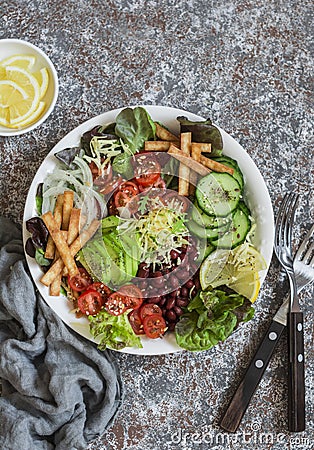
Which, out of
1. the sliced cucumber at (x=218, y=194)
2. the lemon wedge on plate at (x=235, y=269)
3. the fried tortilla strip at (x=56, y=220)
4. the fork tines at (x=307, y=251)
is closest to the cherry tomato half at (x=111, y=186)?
the fried tortilla strip at (x=56, y=220)

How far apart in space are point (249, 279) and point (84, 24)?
0.95 meters

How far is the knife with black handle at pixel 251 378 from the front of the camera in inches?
75.7

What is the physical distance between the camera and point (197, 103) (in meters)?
2.05

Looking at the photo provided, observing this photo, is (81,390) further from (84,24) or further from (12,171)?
(84,24)

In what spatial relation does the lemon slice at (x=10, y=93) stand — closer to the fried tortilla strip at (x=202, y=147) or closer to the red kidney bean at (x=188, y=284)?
the fried tortilla strip at (x=202, y=147)

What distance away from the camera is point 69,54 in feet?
6.81

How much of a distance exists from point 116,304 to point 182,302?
0.60 feet

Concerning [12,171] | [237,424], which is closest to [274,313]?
[237,424]

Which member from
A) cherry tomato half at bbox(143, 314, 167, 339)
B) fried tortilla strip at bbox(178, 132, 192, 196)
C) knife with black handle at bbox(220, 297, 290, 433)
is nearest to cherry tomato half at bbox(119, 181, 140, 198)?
fried tortilla strip at bbox(178, 132, 192, 196)

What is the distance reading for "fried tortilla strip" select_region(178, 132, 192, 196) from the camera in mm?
1848

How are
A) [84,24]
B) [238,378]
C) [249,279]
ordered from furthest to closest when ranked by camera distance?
[84,24] < [238,378] < [249,279]

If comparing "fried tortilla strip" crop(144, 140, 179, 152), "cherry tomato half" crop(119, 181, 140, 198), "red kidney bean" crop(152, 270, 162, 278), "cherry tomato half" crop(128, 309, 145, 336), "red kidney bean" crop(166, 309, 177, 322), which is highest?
"fried tortilla strip" crop(144, 140, 179, 152)

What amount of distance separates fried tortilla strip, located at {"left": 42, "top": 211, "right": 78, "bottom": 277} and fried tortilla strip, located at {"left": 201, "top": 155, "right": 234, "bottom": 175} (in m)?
0.44

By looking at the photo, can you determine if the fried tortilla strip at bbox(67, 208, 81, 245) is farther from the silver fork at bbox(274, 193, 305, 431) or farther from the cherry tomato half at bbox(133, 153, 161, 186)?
the silver fork at bbox(274, 193, 305, 431)
